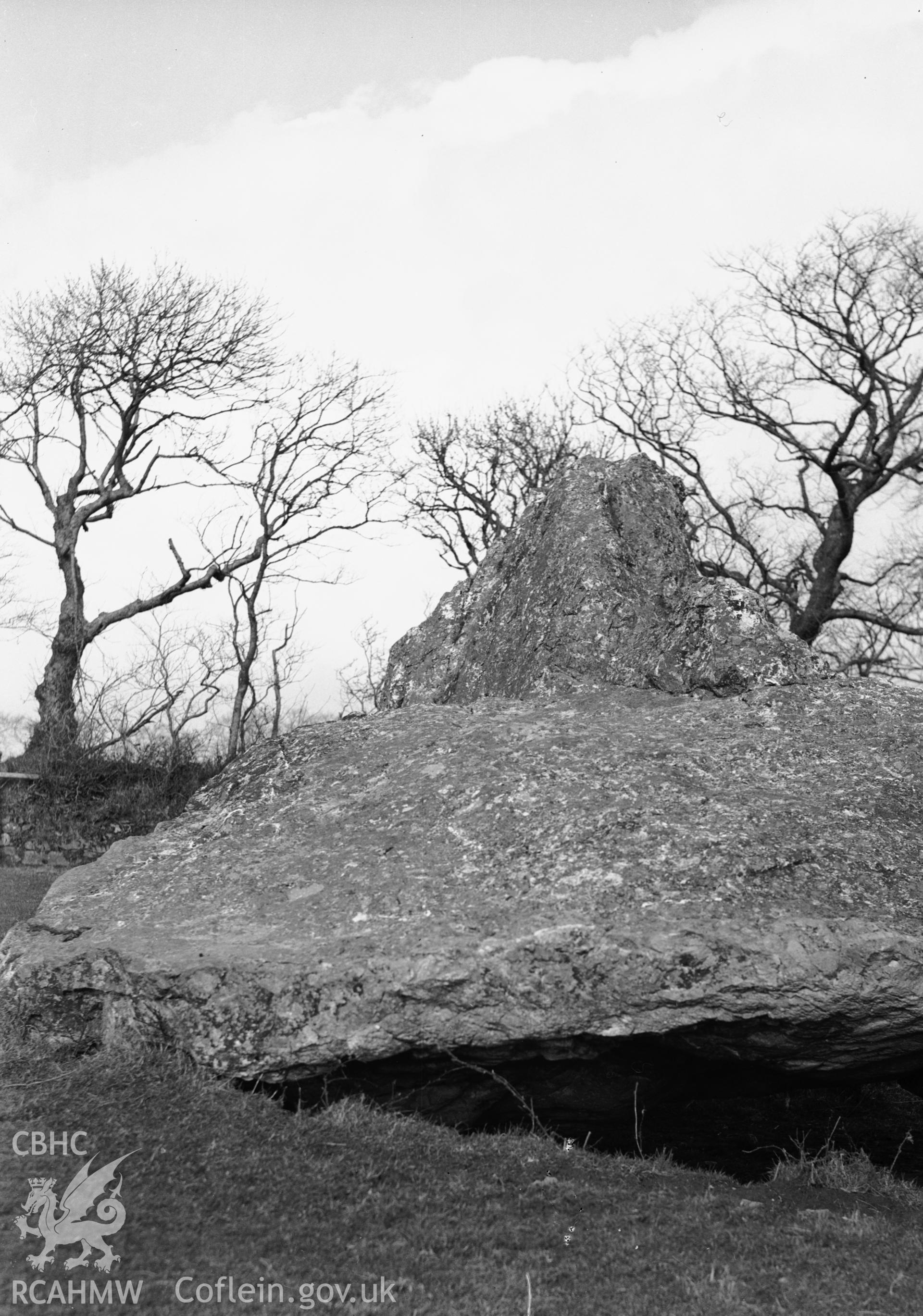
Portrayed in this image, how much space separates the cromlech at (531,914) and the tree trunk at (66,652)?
648 inches

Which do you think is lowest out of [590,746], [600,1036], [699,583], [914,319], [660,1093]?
[660,1093]

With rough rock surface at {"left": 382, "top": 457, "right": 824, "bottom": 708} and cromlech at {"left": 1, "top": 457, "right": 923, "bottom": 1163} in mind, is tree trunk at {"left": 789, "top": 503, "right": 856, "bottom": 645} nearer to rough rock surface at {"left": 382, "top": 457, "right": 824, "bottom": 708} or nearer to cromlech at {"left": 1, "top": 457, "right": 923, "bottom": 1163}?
rough rock surface at {"left": 382, "top": 457, "right": 824, "bottom": 708}

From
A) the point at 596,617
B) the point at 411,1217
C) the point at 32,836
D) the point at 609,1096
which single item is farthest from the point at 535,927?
the point at 32,836

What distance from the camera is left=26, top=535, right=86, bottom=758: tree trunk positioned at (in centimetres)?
2262

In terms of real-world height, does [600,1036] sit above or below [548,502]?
below

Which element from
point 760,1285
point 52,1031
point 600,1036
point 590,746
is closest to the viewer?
point 760,1285

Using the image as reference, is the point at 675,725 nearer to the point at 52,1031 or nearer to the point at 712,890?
the point at 712,890

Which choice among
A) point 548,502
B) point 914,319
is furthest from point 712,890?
point 914,319

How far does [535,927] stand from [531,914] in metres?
0.12

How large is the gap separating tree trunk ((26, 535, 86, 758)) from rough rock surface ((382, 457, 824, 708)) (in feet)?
45.1

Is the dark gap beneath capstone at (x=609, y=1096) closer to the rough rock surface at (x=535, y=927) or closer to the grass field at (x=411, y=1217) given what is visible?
the rough rock surface at (x=535, y=927)

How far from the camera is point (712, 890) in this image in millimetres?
5242

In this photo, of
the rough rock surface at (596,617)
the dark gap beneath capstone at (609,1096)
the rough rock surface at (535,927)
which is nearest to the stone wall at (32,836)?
the rough rock surface at (596,617)

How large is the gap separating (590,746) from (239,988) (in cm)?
245
